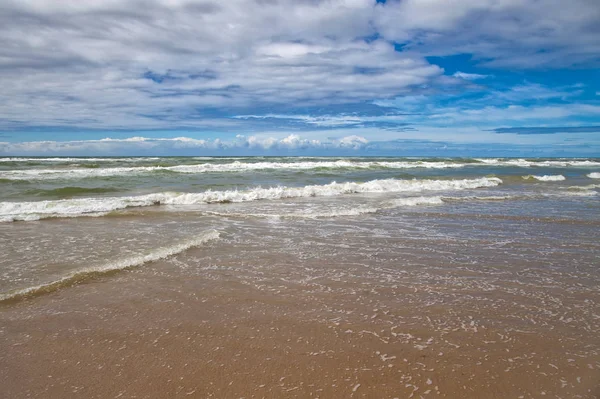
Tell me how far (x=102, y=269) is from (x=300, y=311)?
10.1 feet

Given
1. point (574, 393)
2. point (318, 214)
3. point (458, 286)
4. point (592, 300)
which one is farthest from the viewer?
point (318, 214)

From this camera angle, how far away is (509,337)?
138 inches

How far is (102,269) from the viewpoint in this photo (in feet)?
18.0

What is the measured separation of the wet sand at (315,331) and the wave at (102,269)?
0.21 meters

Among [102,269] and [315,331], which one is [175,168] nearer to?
[102,269]

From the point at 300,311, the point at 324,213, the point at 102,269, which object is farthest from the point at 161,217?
the point at 300,311

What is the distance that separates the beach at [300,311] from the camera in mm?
2885

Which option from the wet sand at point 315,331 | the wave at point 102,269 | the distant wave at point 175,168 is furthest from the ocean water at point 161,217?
the distant wave at point 175,168

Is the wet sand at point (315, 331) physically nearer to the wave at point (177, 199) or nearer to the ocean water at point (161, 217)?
the ocean water at point (161, 217)

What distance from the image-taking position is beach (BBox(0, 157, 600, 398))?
9.46ft

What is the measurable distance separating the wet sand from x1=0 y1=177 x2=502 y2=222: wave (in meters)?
6.57

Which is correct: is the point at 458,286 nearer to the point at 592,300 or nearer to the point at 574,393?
the point at 592,300

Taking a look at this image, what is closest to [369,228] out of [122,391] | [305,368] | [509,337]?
[509,337]

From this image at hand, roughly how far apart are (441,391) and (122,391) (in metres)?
2.21
